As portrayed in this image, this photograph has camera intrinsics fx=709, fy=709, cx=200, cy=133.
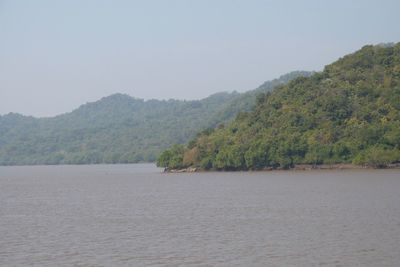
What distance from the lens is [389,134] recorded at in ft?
340

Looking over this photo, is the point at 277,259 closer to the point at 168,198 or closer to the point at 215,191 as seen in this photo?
the point at 168,198

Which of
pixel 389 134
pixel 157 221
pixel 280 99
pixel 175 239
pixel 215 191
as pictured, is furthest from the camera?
pixel 280 99

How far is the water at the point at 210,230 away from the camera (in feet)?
99.9

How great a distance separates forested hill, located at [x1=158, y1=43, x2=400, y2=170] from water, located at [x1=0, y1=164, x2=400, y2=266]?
4165 cm

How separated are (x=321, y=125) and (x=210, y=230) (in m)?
81.1

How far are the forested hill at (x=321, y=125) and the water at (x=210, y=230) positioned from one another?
41654mm

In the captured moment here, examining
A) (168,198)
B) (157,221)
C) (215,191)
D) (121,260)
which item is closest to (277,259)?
(121,260)

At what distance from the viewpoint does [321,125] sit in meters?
118

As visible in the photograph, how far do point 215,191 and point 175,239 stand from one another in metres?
36.4

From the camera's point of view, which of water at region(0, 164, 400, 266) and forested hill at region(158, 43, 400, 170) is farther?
forested hill at region(158, 43, 400, 170)

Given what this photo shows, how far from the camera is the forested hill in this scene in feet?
351

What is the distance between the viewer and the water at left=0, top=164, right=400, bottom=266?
99.9 feet

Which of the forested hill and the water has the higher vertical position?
the forested hill

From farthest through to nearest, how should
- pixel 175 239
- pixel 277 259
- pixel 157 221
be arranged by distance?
pixel 157 221, pixel 175 239, pixel 277 259
